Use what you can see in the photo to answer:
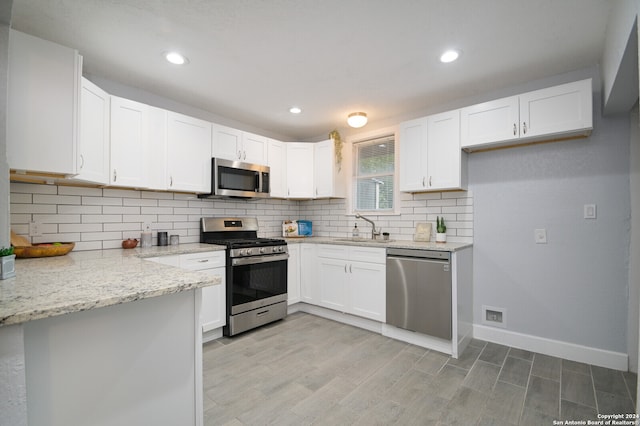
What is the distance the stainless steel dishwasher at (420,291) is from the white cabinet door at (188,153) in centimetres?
214

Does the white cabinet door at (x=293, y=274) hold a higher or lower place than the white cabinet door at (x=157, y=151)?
lower

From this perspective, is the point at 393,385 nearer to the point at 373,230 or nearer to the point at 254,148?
the point at 373,230

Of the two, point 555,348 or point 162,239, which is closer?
point 555,348

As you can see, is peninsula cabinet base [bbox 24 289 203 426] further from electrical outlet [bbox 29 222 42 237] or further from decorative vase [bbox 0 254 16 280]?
electrical outlet [bbox 29 222 42 237]

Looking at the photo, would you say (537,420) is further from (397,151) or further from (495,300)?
→ (397,151)

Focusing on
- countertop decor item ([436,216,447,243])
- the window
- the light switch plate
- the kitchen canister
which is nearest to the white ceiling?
the window

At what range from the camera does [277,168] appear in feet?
13.0

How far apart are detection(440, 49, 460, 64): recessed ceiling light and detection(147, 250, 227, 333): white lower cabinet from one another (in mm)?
2638

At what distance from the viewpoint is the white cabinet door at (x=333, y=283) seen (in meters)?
3.42

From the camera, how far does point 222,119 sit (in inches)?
145

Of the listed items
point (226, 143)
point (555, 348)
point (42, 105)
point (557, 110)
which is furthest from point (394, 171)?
point (42, 105)

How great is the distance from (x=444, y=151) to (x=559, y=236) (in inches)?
49.9

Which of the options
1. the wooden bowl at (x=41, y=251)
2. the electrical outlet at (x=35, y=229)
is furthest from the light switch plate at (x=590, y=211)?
the electrical outlet at (x=35, y=229)

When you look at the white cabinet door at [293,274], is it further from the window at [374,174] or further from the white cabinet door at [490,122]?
the white cabinet door at [490,122]
